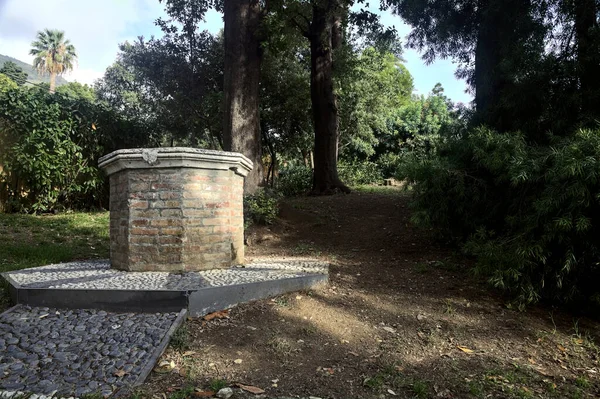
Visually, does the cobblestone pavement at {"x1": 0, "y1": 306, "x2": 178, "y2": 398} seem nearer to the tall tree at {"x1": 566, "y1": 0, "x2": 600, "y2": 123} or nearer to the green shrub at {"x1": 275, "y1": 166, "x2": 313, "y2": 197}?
the tall tree at {"x1": 566, "y1": 0, "x2": 600, "y2": 123}

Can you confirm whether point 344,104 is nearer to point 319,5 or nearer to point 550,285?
point 319,5

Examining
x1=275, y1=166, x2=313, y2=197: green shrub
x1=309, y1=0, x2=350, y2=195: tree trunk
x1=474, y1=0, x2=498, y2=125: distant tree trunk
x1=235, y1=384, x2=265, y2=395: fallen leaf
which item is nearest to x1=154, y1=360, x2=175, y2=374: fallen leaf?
x1=235, y1=384, x2=265, y2=395: fallen leaf

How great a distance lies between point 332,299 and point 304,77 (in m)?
9.89

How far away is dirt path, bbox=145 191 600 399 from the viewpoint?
2619mm

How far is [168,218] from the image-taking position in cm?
407

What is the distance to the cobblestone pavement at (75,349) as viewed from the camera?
7.92ft

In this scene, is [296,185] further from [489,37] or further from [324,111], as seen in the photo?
[489,37]

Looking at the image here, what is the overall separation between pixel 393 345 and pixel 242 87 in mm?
5808

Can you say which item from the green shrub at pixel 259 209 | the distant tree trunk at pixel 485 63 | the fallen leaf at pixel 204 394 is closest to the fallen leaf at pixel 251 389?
the fallen leaf at pixel 204 394

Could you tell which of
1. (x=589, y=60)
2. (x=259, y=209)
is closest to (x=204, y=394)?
(x=259, y=209)

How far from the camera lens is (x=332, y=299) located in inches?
162

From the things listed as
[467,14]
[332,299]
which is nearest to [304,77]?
[467,14]

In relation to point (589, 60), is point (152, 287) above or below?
below

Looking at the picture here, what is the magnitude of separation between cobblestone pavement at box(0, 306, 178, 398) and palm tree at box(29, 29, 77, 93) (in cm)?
4011
